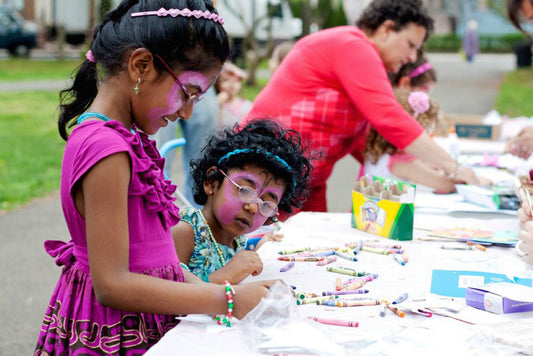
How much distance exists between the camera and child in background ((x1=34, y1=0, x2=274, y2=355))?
143cm

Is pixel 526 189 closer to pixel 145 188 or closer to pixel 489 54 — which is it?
pixel 145 188

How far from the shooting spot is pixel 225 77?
21.2 ft

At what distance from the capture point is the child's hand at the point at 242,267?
198 centimetres

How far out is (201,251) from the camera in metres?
2.11

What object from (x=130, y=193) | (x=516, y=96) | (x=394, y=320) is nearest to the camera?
(x=130, y=193)

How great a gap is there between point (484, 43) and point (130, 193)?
44.5 metres

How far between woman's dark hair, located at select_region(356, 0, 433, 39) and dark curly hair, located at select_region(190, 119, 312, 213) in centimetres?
120

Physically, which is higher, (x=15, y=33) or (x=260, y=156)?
(x=15, y=33)

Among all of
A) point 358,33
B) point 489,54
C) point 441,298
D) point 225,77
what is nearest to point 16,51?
point 225,77

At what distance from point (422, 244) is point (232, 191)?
2.61ft

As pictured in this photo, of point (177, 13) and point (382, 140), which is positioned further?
point (382, 140)

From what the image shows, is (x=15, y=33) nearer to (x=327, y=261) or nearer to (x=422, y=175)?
(x=422, y=175)

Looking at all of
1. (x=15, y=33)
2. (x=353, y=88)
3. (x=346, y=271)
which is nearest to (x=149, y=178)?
(x=346, y=271)

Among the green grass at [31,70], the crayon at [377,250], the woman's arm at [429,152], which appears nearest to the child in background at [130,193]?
the crayon at [377,250]
